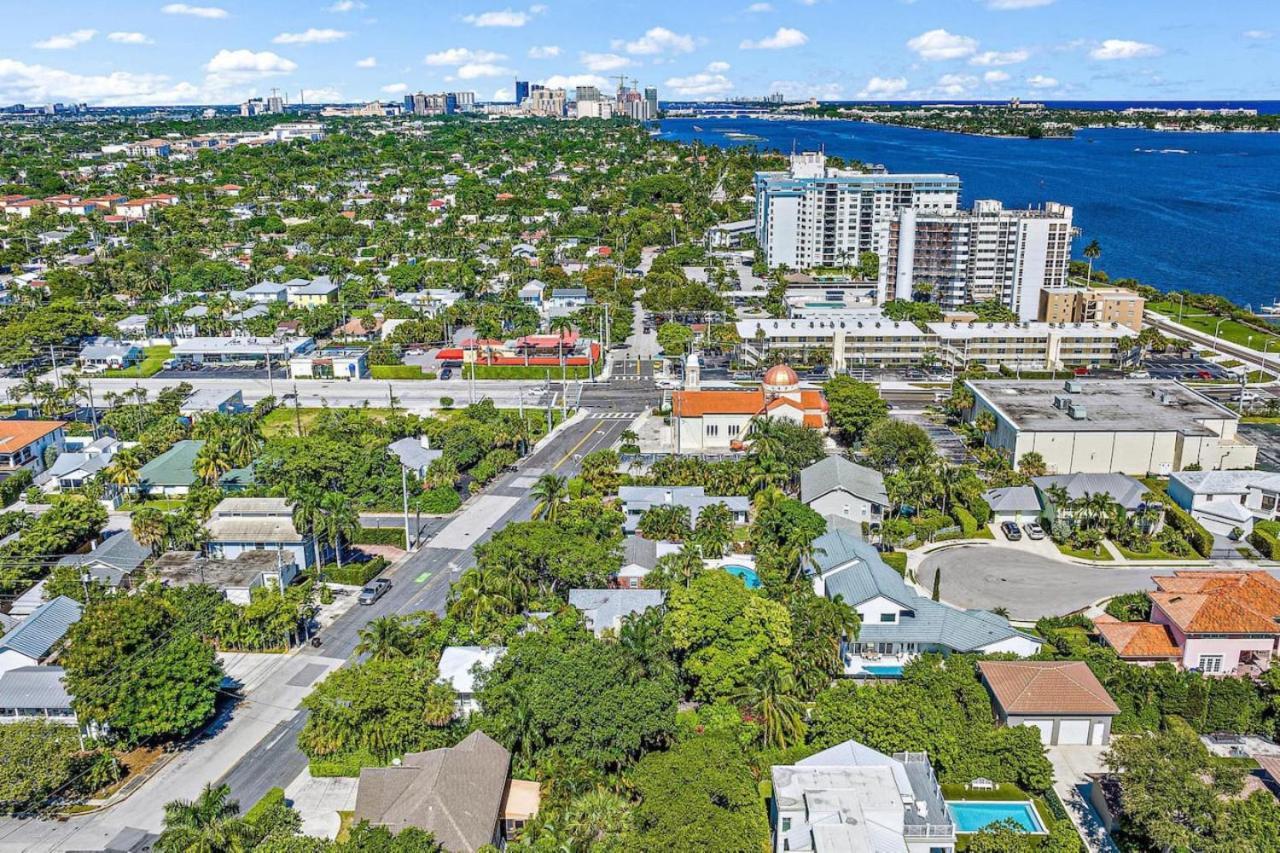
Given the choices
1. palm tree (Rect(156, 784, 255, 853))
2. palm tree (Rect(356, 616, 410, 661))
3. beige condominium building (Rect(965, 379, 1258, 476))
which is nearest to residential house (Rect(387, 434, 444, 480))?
palm tree (Rect(356, 616, 410, 661))

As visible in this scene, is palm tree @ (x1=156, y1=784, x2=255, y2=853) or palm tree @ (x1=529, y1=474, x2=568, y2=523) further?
palm tree @ (x1=529, y1=474, x2=568, y2=523)

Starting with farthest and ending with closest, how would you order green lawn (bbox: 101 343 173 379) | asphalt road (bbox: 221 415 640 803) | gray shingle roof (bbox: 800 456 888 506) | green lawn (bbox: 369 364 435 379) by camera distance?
green lawn (bbox: 369 364 435 379), green lawn (bbox: 101 343 173 379), gray shingle roof (bbox: 800 456 888 506), asphalt road (bbox: 221 415 640 803)

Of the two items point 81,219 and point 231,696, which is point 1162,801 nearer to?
point 231,696

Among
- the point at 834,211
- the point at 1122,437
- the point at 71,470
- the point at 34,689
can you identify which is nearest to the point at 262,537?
the point at 34,689

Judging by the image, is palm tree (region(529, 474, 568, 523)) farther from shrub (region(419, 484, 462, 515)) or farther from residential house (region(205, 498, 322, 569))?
residential house (region(205, 498, 322, 569))

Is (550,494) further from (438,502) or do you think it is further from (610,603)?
(610,603)
